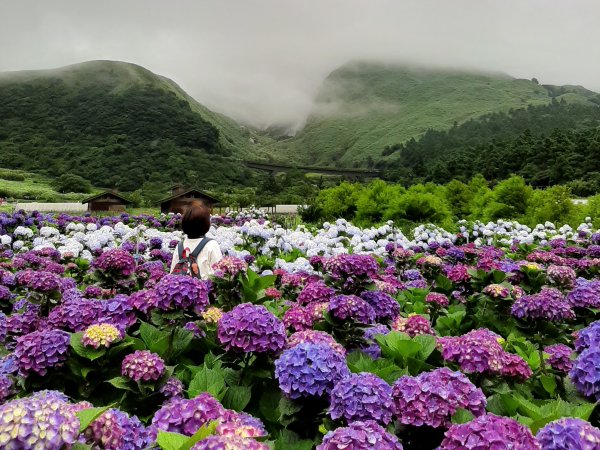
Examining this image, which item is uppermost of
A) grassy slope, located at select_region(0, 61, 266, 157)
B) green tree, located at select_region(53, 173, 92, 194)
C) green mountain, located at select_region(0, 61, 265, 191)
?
grassy slope, located at select_region(0, 61, 266, 157)

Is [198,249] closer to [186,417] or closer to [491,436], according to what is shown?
[186,417]

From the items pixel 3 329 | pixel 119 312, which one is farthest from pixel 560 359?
pixel 3 329

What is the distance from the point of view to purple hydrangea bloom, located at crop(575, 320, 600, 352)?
6.78ft

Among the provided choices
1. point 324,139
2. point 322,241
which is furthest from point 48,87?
point 322,241

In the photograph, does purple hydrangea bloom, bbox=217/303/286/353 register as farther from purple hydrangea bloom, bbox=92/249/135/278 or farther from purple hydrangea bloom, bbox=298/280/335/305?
purple hydrangea bloom, bbox=92/249/135/278

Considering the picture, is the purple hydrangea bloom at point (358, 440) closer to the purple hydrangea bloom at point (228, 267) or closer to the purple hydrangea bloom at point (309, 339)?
the purple hydrangea bloom at point (309, 339)

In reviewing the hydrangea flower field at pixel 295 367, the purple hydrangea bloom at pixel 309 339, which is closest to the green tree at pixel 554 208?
the hydrangea flower field at pixel 295 367

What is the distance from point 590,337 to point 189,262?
3060mm

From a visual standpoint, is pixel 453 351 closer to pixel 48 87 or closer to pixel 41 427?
pixel 41 427

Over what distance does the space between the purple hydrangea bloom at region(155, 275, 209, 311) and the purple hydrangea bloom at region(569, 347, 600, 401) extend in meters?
1.67

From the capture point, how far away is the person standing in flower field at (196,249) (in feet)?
14.0

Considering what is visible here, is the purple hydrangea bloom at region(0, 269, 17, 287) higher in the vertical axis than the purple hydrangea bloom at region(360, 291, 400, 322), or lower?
lower

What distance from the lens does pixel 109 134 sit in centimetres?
9919

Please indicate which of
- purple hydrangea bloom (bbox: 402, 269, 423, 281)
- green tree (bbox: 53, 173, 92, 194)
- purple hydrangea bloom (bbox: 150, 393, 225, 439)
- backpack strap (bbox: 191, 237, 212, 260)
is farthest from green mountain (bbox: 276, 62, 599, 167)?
purple hydrangea bloom (bbox: 150, 393, 225, 439)
